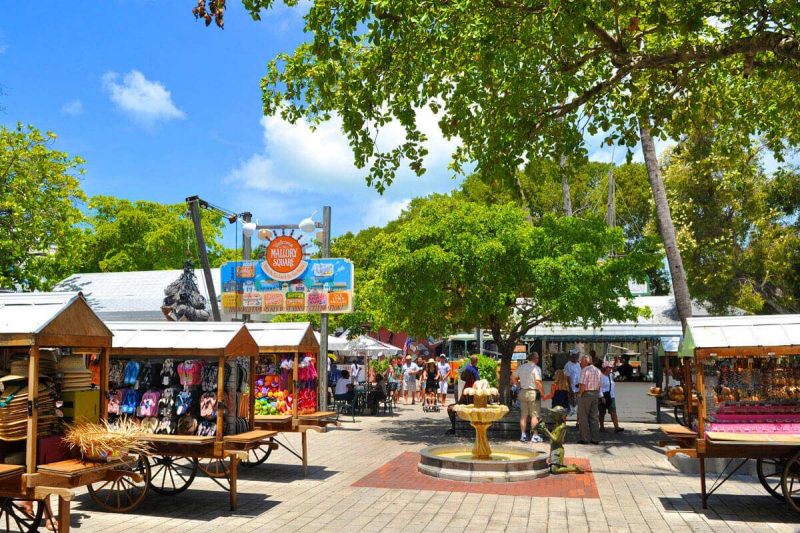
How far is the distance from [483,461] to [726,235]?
18.4 metres

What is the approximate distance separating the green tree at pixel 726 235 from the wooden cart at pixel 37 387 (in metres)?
22.0

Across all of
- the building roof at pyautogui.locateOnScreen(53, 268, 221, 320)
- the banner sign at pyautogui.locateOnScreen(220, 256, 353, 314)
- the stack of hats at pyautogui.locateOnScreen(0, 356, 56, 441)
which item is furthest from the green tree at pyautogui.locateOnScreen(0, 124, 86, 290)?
the stack of hats at pyautogui.locateOnScreen(0, 356, 56, 441)

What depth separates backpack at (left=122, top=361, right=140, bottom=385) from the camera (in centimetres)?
1058

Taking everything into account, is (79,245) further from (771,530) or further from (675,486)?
(771,530)

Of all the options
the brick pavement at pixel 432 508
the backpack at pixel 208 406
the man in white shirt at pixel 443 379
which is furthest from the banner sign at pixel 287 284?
the backpack at pixel 208 406

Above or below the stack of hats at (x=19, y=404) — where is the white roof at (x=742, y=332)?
above

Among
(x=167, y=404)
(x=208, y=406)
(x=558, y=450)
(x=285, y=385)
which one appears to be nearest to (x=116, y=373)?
(x=167, y=404)

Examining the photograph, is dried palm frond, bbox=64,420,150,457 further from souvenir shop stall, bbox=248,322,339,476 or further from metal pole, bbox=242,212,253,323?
metal pole, bbox=242,212,253,323

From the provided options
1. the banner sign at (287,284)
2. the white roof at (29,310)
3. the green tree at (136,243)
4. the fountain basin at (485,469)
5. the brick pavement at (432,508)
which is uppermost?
the green tree at (136,243)

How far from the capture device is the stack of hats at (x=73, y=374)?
23.7 ft

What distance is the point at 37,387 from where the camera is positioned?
21.1 feet

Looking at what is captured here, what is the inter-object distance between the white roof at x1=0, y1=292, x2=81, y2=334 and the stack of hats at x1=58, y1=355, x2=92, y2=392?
745 mm

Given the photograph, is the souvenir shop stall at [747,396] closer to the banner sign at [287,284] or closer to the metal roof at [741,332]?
the metal roof at [741,332]

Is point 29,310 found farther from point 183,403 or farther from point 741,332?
point 741,332
